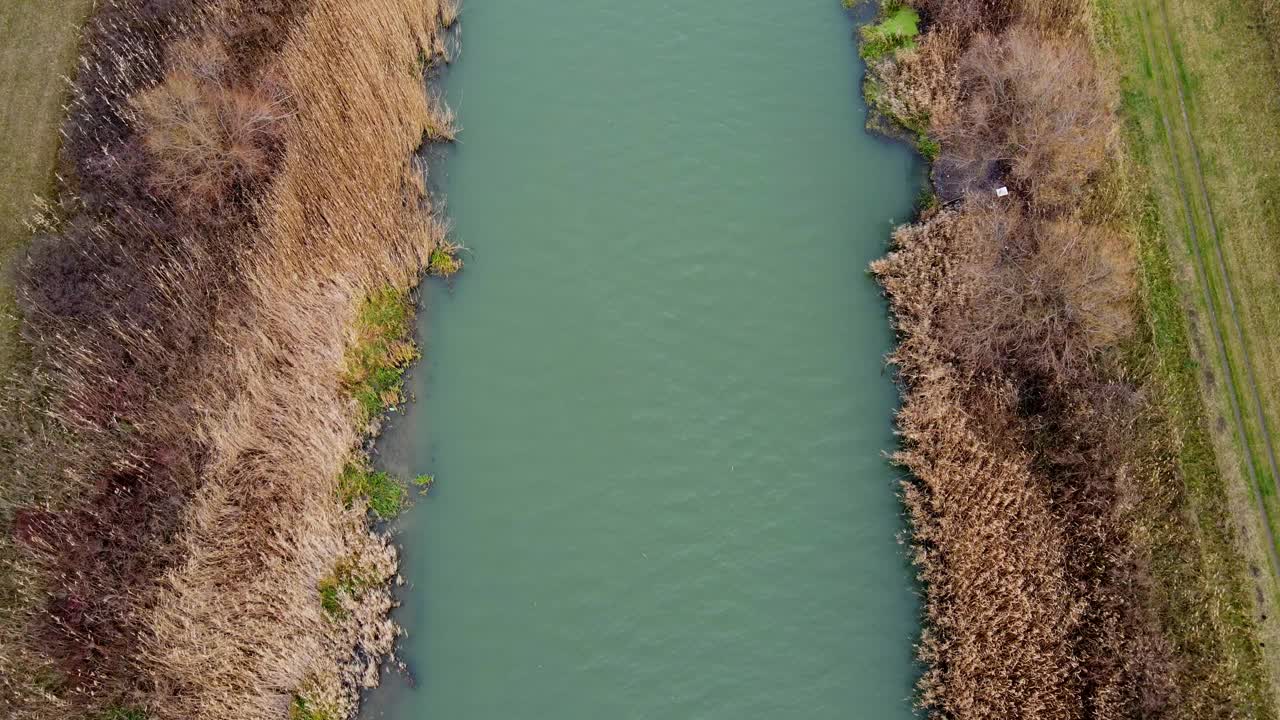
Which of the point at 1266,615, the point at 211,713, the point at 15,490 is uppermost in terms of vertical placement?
the point at 1266,615

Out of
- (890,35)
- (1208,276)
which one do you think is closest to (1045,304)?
(1208,276)

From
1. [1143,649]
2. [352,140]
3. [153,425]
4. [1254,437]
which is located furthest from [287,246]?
[1254,437]

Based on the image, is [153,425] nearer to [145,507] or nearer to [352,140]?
[145,507]

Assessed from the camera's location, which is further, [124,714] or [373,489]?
[373,489]

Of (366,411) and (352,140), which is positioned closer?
(366,411)

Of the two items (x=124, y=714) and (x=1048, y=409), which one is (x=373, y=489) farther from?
(x=1048, y=409)

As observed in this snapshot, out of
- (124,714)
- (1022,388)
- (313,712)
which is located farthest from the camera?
(1022,388)
